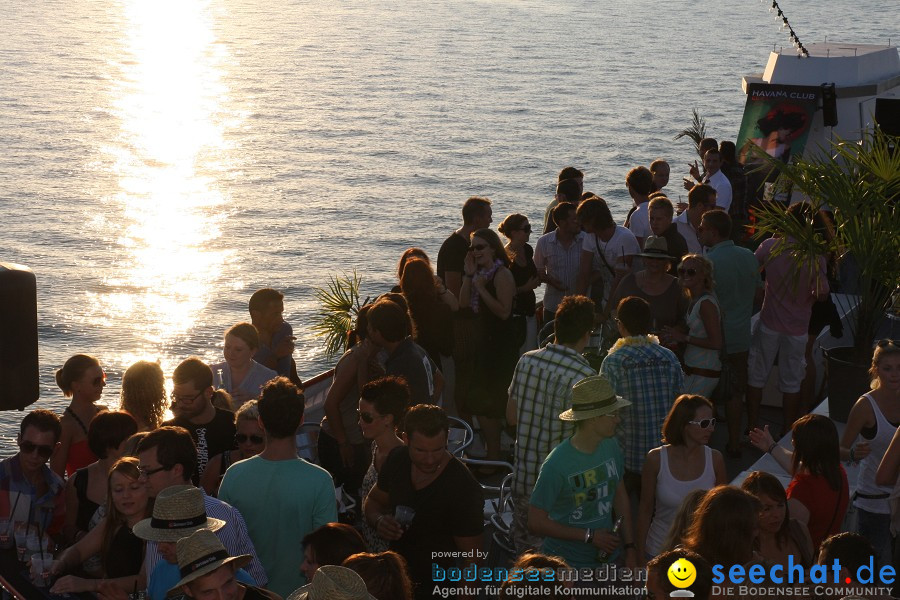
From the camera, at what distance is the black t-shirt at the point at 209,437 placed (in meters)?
6.34

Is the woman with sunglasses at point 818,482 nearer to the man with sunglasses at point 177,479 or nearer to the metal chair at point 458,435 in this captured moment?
the metal chair at point 458,435

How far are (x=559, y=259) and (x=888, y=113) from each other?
28.0 feet

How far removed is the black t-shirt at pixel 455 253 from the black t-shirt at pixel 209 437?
3031 millimetres

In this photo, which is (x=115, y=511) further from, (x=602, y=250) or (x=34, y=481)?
(x=602, y=250)

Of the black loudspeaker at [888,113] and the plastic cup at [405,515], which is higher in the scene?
the black loudspeaker at [888,113]

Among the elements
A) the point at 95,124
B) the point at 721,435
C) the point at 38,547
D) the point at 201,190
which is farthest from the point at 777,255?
the point at 95,124

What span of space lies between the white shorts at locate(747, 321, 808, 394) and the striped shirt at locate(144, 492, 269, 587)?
5.11 metres

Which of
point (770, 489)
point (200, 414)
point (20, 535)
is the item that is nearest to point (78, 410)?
point (200, 414)

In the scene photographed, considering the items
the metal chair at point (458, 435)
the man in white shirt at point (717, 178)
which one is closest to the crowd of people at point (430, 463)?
the metal chair at point (458, 435)

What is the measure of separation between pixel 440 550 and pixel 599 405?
0.97m

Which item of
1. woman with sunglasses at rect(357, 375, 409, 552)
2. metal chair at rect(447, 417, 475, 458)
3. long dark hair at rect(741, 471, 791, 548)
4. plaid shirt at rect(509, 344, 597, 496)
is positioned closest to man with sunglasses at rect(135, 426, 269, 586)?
woman with sunglasses at rect(357, 375, 409, 552)

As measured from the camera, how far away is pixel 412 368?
A: 6801 mm

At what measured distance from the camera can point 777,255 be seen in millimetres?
8859

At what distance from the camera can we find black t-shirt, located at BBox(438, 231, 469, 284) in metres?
9.02
